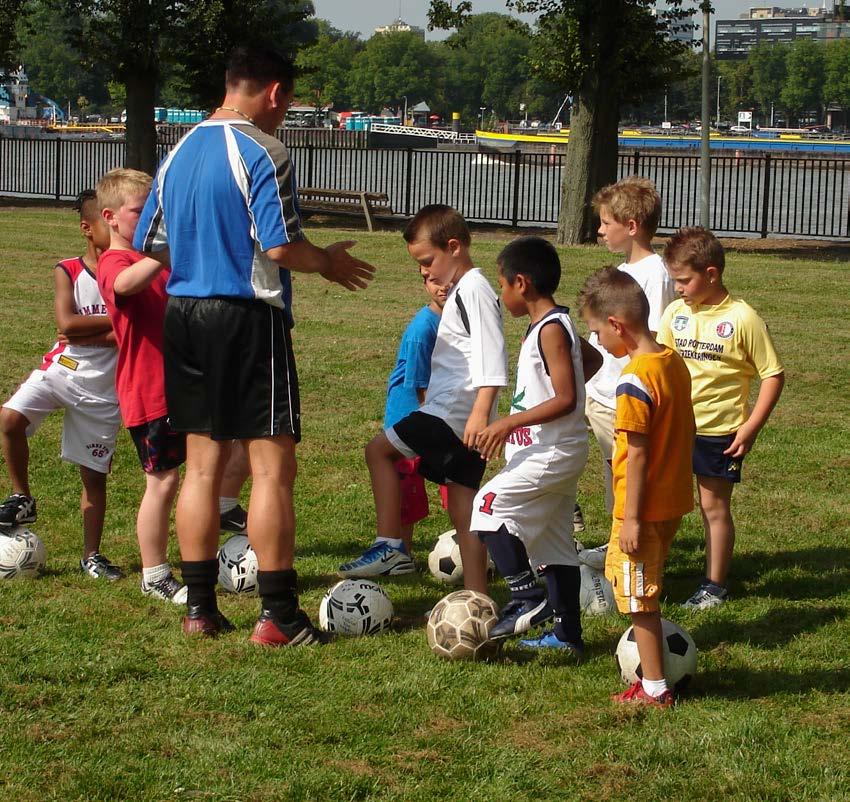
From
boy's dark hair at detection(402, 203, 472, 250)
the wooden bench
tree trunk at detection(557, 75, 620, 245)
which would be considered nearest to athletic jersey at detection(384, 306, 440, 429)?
boy's dark hair at detection(402, 203, 472, 250)

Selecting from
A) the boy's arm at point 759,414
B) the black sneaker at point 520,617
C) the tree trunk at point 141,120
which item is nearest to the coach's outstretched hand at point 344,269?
the black sneaker at point 520,617

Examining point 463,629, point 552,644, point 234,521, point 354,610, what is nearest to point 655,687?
point 552,644

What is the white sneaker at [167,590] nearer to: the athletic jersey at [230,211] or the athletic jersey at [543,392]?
the athletic jersey at [230,211]

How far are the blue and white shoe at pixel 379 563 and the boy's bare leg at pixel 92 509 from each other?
3.95 ft

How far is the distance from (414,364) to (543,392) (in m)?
1.13

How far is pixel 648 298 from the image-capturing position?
5.99 metres

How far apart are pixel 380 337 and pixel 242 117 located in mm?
8104

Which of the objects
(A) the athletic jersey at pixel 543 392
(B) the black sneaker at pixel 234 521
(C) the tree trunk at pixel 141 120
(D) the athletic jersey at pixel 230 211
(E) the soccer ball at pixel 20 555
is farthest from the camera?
(C) the tree trunk at pixel 141 120

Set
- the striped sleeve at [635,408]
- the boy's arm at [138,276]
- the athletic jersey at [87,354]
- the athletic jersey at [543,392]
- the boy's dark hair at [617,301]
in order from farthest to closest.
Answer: the athletic jersey at [87,354] → the boy's arm at [138,276] → the athletic jersey at [543,392] → the boy's dark hair at [617,301] → the striped sleeve at [635,408]

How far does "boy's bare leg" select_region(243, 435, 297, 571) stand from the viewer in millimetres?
4980

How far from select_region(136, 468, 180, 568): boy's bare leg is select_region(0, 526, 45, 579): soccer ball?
1.92 ft

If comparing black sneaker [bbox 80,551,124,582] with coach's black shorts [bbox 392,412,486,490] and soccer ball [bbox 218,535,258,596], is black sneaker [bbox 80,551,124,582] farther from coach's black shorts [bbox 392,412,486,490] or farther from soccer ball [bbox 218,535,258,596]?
coach's black shorts [bbox 392,412,486,490]

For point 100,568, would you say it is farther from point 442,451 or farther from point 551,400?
point 551,400

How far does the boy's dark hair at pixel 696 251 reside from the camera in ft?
18.1
